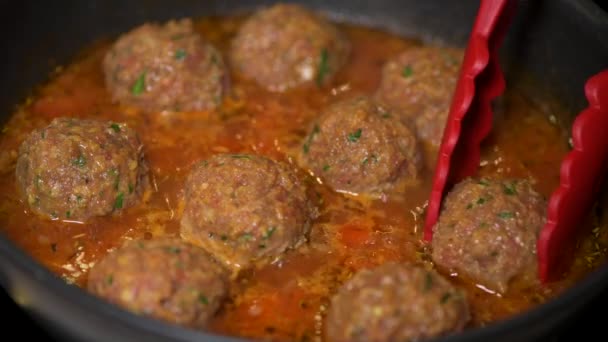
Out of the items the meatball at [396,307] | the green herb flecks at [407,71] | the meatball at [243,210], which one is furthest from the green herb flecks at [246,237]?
the green herb flecks at [407,71]

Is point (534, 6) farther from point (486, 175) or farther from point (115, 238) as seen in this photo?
point (115, 238)

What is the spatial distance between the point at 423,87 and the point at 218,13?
140 centimetres

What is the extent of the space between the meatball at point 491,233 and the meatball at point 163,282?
0.93 metres

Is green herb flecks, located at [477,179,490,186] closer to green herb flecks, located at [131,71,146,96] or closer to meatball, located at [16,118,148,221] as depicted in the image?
meatball, located at [16,118,148,221]

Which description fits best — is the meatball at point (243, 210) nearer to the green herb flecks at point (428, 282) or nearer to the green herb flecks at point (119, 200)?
the green herb flecks at point (119, 200)

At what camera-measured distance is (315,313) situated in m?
2.97

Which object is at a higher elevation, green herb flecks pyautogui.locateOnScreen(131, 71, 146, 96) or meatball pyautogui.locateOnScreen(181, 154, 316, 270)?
green herb flecks pyautogui.locateOnScreen(131, 71, 146, 96)

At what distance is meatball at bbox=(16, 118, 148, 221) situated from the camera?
3152 mm

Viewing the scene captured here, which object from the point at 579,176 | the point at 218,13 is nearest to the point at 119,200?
the point at 218,13

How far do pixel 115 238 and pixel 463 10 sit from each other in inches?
91.5

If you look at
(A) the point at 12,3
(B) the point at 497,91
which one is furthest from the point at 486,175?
(A) the point at 12,3

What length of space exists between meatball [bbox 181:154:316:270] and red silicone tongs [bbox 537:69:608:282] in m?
0.96

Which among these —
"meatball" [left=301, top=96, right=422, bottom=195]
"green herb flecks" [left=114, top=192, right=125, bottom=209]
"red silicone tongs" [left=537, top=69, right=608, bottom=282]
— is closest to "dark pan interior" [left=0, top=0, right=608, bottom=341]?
"red silicone tongs" [left=537, top=69, right=608, bottom=282]

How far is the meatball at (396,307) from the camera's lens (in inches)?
102
